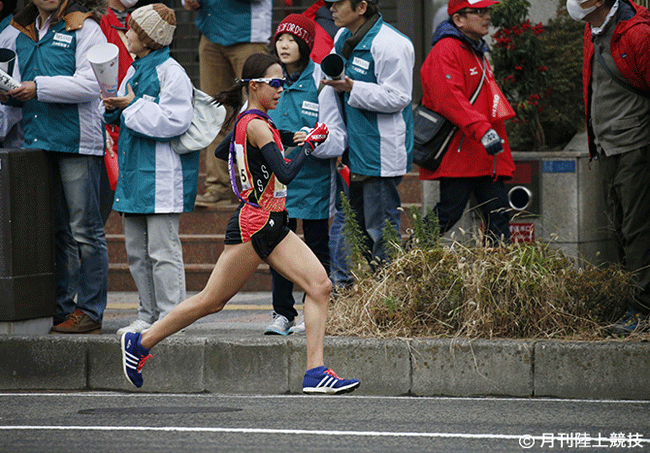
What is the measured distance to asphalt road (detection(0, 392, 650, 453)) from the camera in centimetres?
529

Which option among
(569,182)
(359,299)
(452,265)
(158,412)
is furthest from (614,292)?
(158,412)

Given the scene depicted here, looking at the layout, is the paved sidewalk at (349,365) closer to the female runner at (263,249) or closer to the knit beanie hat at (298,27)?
the female runner at (263,249)

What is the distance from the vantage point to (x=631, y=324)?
7066 millimetres

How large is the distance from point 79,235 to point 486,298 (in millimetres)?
2995

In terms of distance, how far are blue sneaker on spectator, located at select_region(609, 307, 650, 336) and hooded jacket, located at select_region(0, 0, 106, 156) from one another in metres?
3.91

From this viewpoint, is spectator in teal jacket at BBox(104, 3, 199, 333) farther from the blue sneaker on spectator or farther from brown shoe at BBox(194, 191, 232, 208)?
brown shoe at BBox(194, 191, 232, 208)

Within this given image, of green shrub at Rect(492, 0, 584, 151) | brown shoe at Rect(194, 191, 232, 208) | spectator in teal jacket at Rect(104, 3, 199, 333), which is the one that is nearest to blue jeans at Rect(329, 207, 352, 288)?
spectator in teal jacket at Rect(104, 3, 199, 333)

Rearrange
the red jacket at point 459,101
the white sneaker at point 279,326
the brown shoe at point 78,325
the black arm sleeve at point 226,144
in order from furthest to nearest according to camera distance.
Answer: the red jacket at point 459,101 → the brown shoe at point 78,325 → the white sneaker at point 279,326 → the black arm sleeve at point 226,144

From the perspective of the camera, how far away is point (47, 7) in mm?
7785

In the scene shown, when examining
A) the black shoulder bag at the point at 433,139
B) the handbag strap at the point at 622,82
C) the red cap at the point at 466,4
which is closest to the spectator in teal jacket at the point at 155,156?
the black shoulder bag at the point at 433,139

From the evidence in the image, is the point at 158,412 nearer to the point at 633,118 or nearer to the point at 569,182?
the point at 633,118

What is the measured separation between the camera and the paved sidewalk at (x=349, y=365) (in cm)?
672

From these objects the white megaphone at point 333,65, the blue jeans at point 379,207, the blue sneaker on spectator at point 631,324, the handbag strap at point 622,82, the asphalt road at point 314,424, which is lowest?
the asphalt road at point 314,424

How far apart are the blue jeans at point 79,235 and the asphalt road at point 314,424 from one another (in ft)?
4.03
